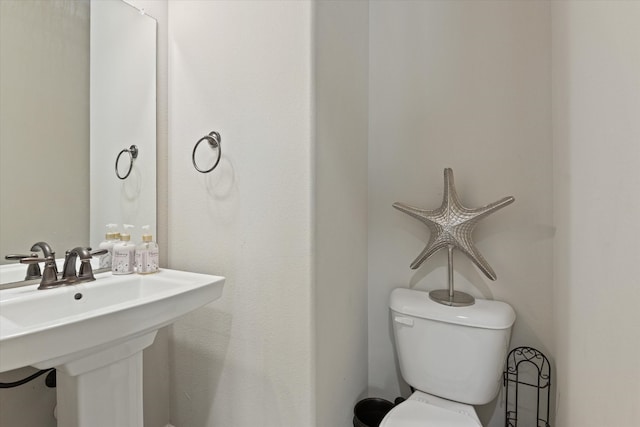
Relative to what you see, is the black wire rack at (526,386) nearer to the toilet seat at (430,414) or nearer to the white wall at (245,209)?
the toilet seat at (430,414)

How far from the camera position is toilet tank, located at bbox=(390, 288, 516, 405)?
3.85 ft

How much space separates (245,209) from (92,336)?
1.92 ft

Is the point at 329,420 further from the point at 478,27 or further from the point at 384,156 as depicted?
the point at 478,27

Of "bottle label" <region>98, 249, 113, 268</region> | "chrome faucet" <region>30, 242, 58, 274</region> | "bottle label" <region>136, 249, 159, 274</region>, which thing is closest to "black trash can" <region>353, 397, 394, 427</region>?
"bottle label" <region>136, 249, 159, 274</region>

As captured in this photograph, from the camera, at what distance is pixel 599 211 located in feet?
2.42

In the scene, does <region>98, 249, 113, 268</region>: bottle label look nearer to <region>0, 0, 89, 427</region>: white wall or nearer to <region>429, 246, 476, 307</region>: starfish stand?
<region>0, 0, 89, 427</region>: white wall

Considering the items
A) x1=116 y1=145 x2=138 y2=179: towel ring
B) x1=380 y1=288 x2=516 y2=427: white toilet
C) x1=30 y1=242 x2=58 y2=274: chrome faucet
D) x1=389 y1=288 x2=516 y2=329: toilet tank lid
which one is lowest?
x1=380 y1=288 x2=516 y2=427: white toilet

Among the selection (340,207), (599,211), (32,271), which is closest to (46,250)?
(32,271)

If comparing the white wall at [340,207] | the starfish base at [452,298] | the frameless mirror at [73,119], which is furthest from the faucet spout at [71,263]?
the starfish base at [452,298]

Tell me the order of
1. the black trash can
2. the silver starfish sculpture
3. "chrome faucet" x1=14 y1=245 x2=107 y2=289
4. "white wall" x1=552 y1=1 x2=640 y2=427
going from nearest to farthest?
"white wall" x1=552 y1=1 x2=640 y2=427
"chrome faucet" x1=14 y1=245 x2=107 y2=289
the silver starfish sculpture
the black trash can

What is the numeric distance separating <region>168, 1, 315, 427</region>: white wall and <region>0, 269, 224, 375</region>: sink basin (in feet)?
0.65

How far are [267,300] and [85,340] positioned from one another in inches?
21.1

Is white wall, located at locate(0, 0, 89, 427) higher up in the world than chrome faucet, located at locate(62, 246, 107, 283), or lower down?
higher up

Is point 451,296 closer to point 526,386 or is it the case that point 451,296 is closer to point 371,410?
point 526,386
